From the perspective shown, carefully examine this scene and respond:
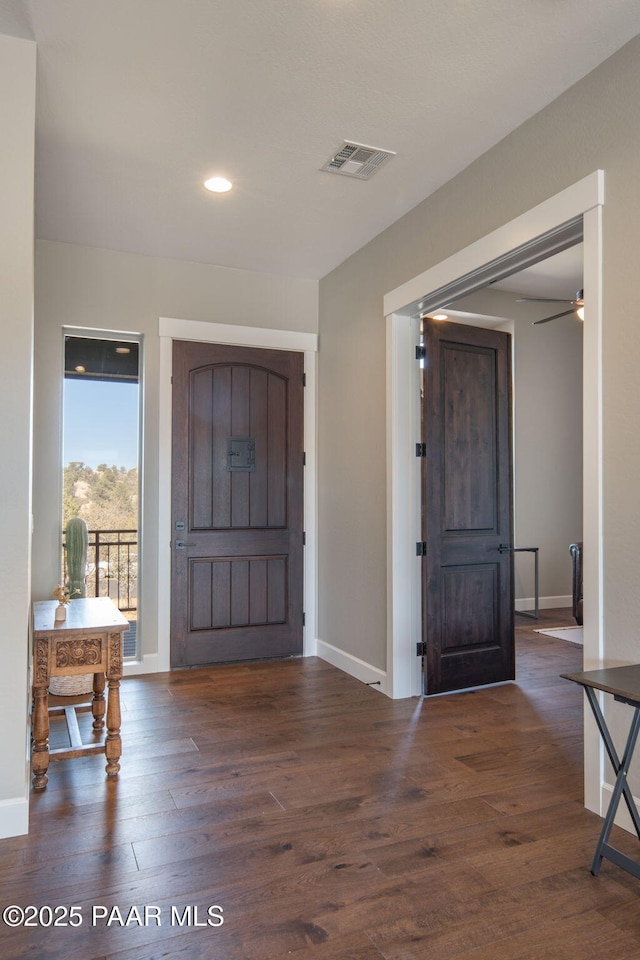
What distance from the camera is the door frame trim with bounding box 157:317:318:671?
15.0 ft

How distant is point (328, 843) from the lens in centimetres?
231

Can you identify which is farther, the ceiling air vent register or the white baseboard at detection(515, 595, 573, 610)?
the white baseboard at detection(515, 595, 573, 610)

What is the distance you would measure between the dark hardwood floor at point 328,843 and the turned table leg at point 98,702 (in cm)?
17

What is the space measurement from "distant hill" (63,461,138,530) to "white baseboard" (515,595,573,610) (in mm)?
4115

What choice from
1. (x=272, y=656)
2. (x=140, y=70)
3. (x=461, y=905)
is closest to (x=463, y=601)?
(x=272, y=656)

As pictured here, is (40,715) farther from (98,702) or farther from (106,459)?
(106,459)

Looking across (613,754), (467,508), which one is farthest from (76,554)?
(613,754)

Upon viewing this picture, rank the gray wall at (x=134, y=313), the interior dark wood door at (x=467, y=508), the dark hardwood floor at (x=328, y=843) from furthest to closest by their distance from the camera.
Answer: the gray wall at (x=134, y=313) < the interior dark wood door at (x=467, y=508) < the dark hardwood floor at (x=328, y=843)

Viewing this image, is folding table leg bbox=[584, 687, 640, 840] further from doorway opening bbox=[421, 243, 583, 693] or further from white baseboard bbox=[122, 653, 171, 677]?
white baseboard bbox=[122, 653, 171, 677]

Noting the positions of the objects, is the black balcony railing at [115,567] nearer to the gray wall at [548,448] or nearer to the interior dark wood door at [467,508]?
the interior dark wood door at [467,508]

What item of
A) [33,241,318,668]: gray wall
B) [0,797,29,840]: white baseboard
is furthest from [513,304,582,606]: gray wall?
[0,797,29,840]: white baseboard

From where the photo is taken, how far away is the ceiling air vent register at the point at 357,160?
3.19 meters

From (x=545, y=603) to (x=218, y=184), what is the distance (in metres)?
5.31

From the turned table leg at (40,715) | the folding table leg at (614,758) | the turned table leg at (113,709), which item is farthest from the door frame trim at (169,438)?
the folding table leg at (614,758)
